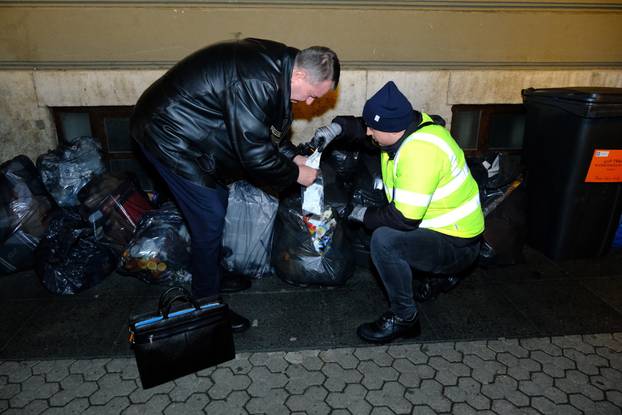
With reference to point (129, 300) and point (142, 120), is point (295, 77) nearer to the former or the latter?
point (142, 120)

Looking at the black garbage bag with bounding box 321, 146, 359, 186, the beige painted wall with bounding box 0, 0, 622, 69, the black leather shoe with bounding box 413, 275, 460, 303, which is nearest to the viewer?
the black leather shoe with bounding box 413, 275, 460, 303

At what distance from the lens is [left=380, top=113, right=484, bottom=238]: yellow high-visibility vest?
7.44ft

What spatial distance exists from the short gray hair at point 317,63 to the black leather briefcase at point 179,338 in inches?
52.3

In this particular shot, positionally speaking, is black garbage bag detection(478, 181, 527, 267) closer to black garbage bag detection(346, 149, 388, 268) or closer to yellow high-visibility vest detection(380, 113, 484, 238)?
black garbage bag detection(346, 149, 388, 268)

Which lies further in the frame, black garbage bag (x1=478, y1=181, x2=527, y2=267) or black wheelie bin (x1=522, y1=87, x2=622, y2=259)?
black garbage bag (x1=478, y1=181, x2=527, y2=267)

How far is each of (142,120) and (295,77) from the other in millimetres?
895

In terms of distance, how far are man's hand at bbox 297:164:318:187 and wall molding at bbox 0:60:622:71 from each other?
1776 mm

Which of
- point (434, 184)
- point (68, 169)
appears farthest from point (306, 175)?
point (68, 169)

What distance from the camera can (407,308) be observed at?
2.73 meters

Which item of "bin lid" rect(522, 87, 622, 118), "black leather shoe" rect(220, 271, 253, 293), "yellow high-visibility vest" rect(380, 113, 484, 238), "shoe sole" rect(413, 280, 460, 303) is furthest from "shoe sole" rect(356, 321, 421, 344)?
"bin lid" rect(522, 87, 622, 118)

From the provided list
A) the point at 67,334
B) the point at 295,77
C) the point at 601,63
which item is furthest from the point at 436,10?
the point at 67,334

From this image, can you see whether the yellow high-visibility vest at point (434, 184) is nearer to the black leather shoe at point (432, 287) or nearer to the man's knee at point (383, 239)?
the man's knee at point (383, 239)

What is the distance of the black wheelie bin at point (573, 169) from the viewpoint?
332 centimetres

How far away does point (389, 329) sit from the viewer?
2.73 m
